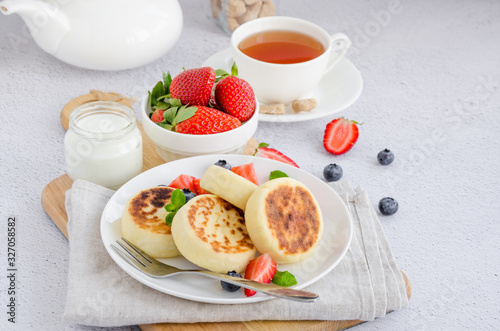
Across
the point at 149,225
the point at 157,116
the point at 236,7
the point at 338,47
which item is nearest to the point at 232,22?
the point at 236,7

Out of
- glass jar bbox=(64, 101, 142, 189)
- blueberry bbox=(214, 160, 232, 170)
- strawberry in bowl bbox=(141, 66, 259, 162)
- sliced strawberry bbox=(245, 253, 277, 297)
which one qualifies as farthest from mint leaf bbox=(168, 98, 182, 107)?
sliced strawberry bbox=(245, 253, 277, 297)

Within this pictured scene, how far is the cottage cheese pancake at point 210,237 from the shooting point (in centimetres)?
132

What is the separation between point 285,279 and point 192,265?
0.75ft

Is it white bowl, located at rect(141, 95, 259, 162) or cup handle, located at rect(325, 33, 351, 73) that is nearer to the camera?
white bowl, located at rect(141, 95, 259, 162)

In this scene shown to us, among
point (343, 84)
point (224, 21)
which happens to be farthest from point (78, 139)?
point (224, 21)

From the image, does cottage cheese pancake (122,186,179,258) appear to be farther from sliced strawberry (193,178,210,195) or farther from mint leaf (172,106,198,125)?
mint leaf (172,106,198,125)

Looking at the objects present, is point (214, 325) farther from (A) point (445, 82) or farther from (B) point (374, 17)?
(B) point (374, 17)

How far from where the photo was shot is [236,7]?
2590 mm

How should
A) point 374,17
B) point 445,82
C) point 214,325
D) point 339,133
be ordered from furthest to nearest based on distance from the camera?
point 374,17 < point 445,82 < point 339,133 < point 214,325

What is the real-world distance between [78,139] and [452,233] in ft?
3.54

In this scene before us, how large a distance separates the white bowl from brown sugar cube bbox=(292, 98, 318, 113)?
34 centimetres

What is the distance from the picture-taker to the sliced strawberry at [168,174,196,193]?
1570mm

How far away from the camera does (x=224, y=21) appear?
107 inches

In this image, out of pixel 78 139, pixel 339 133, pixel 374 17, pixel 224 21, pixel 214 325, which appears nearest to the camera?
pixel 214 325
